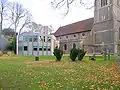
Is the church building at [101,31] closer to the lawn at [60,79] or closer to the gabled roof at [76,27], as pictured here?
the gabled roof at [76,27]

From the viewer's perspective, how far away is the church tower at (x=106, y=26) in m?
49.2

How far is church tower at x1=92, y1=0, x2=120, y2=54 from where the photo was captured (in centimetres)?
4922

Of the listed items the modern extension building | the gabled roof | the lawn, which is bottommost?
the lawn

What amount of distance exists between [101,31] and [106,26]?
2257 mm

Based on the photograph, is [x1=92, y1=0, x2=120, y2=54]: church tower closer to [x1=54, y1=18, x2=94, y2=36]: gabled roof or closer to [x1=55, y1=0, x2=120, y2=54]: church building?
[x1=55, y1=0, x2=120, y2=54]: church building

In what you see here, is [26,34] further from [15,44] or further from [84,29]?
[84,29]

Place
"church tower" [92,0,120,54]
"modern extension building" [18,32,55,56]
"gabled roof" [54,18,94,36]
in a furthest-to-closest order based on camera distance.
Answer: "gabled roof" [54,18,94,36] → "modern extension building" [18,32,55,56] → "church tower" [92,0,120,54]

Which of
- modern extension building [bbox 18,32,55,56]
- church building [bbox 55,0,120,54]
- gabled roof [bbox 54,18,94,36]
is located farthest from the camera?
gabled roof [bbox 54,18,94,36]

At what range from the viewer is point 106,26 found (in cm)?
5172

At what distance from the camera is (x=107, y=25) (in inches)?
2024

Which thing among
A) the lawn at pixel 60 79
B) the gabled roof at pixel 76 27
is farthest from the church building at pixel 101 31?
the lawn at pixel 60 79

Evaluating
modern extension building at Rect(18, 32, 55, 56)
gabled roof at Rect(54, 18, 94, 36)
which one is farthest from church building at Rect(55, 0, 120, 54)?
modern extension building at Rect(18, 32, 55, 56)

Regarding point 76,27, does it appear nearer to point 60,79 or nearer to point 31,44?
point 31,44

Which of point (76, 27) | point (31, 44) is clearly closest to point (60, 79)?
point (31, 44)
